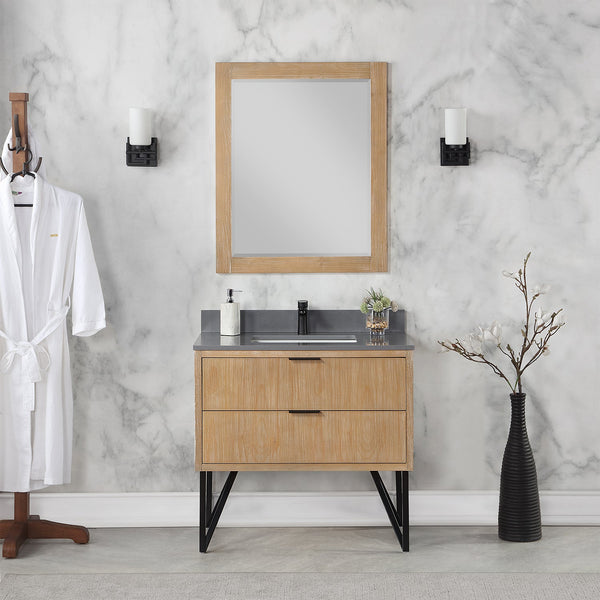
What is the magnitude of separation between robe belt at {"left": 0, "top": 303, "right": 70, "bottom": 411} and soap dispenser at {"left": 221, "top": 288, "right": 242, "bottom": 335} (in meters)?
0.72

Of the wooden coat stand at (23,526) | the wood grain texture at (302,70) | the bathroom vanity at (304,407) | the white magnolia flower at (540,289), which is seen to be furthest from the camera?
the wood grain texture at (302,70)

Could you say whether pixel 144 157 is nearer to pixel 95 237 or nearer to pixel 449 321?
pixel 95 237

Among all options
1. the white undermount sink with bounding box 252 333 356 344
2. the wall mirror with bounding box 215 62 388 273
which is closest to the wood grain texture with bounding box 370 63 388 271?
the wall mirror with bounding box 215 62 388 273

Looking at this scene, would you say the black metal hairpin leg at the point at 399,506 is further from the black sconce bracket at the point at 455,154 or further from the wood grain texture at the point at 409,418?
the black sconce bracket at the point at 455,154

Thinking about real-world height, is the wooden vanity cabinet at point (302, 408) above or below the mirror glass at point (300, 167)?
below

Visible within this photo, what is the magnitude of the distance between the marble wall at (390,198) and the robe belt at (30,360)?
29 cm

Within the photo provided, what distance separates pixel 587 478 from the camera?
329 cm

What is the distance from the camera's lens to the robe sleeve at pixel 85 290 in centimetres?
303

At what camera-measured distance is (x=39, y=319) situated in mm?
3008

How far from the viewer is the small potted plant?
3.07 meters

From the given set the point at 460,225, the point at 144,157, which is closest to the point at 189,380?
the point at 144,157

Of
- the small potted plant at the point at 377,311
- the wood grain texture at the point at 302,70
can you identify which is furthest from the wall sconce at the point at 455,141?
the small potted plant at the point at 377,311

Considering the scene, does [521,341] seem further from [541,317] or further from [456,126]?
[456,126]

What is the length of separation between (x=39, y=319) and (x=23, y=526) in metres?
0.88
